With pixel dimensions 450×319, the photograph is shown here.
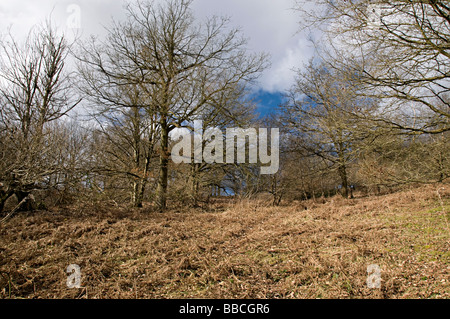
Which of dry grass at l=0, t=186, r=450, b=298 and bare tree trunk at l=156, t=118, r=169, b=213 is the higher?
bare tree trunk at l=156, t=118, r=169, b=213

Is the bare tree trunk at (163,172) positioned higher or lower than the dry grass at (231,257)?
higher

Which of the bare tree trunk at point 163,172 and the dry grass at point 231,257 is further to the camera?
the bare tree trunk at point 163,172

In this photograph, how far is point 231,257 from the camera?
3879 mm

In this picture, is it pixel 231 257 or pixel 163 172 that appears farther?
pixel 163 172

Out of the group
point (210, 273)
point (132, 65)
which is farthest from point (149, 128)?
point (210, 273)

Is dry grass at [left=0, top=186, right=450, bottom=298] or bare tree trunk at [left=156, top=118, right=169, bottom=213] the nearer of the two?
dry grass at [left=0, top=186, right=450, bottom=298]

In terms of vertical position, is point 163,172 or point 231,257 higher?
point 163,172

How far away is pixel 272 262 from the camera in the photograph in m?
3.58

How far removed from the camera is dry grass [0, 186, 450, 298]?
109 inches

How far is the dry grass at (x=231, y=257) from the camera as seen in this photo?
9.10ft

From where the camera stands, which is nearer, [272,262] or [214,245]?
[272,262]

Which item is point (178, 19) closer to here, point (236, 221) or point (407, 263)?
point (236, 221)
